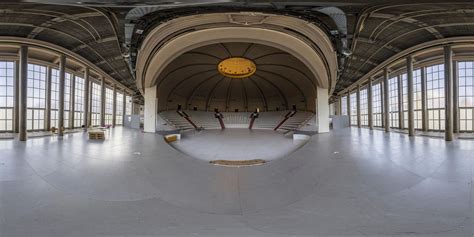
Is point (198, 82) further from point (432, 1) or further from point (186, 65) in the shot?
point (432, 1)

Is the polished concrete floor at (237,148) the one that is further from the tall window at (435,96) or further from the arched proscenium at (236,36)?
the tall window at (435,96)

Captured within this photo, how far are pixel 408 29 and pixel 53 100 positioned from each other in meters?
32.0

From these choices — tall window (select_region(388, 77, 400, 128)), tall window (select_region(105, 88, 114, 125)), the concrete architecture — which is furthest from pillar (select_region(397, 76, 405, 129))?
tall window (select_region(105, 88, 114, 125))

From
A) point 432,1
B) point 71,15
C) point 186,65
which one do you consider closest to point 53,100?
point 186,65

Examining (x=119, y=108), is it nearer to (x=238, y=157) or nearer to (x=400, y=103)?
(x=238, y=157)

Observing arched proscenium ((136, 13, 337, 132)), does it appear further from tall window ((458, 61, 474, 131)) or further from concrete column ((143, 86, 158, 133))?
tall window ((458, 61, 474, 131))

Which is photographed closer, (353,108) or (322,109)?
(322,109)

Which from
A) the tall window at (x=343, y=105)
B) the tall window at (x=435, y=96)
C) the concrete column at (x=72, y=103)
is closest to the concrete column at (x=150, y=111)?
the concrete column at (x=72, y=103)

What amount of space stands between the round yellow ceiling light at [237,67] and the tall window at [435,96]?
1904cm

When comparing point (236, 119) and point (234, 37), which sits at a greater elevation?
point (234, 37)

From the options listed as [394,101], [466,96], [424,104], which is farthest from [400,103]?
[394,101]

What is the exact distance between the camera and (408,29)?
10.4 metres

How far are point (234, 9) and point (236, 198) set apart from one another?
5032mm

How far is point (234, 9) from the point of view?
19.5 feet
